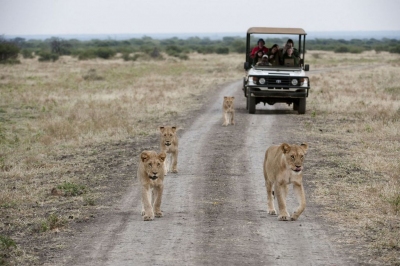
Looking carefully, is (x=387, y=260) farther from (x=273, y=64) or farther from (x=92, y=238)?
(x=273, y=64)

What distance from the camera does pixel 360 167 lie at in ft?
42.0

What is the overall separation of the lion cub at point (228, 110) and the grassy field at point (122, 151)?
1.83 meters

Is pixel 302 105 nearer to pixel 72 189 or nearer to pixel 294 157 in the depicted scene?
pixel 72 189

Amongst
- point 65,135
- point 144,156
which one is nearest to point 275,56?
A: point 65,135

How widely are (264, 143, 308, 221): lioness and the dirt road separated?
23 centimetres

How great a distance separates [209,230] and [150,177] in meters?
0.93

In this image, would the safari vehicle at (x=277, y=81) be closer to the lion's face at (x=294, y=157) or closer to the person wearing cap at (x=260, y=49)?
the person wearing cap at (x=260, y=49)

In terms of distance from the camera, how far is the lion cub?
1812 cm

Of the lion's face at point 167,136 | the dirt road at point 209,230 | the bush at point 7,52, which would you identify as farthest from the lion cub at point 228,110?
the bush at point 7,52

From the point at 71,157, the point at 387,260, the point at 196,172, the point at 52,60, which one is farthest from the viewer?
the point at 52,60

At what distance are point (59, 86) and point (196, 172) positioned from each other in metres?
23.5

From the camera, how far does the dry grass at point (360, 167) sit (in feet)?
26.3

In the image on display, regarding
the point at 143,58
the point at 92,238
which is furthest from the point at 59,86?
the point at 143,58

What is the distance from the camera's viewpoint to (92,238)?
798 centimetres
